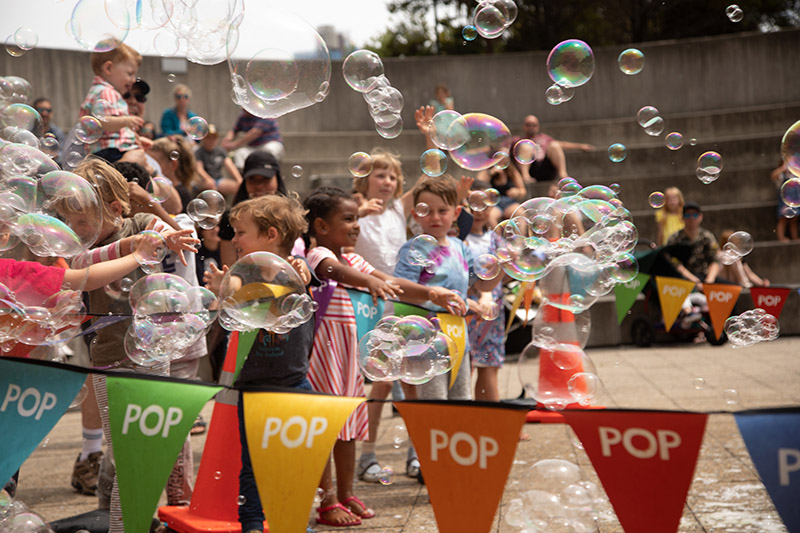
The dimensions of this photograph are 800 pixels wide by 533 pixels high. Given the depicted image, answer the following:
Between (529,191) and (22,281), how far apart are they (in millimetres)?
8501

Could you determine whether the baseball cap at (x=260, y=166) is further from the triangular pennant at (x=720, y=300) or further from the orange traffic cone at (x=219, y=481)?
the triangular pennant at (x=720, y=300)

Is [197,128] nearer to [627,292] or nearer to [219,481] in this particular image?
[219,481]

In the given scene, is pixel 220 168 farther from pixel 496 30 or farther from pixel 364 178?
pixel 496 30

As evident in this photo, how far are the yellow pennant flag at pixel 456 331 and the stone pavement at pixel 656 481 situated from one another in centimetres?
45

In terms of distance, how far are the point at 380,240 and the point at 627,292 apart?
8.22 feet

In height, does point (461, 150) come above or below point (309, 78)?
below

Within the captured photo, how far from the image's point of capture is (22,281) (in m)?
3.06

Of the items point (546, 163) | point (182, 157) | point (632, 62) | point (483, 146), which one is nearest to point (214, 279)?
point (483, 146)

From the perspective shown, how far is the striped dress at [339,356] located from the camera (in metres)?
3.97

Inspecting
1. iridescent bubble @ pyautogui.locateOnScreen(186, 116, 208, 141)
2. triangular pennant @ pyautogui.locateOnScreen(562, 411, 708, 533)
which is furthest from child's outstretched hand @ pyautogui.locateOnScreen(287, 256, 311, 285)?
triangular pennant @ pyautogui.locateOnScreen(562, 411, 708, 533)

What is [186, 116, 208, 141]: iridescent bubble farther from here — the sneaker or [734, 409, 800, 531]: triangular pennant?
[734, 409, 800, 531]: triangular pennant

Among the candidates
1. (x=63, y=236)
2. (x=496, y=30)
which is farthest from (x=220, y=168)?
(x=63, y=236)

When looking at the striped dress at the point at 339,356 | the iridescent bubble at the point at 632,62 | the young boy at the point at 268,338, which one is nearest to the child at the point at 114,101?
the young boy at the point at 268,338

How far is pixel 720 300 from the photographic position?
574 centimetres
